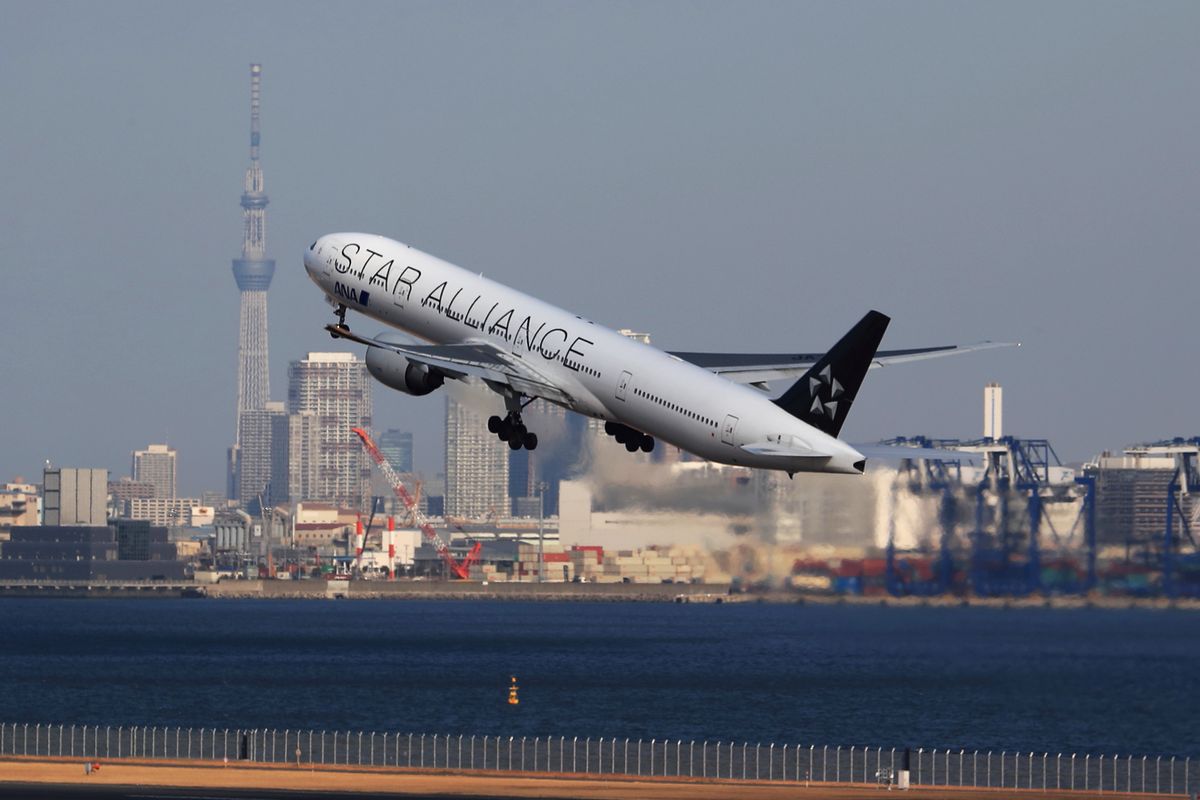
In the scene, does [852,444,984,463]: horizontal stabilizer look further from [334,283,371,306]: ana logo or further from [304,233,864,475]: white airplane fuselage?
[334,283,371,306]: ana logo

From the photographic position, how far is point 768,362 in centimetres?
7625

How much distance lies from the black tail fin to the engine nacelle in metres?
12.7

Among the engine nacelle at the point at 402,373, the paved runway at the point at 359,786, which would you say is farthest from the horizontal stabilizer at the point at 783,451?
the paved runway at the point at 359,786

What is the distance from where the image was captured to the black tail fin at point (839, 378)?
69.9 metres

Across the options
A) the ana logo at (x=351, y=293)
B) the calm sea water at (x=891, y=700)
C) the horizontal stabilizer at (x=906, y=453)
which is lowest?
the calm sea water at (x=891, y=700)

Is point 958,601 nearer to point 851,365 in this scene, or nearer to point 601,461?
point 601,461

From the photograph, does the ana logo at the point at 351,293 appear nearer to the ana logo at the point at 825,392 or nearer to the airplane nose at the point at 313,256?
the airplane nose at the point at 313,256

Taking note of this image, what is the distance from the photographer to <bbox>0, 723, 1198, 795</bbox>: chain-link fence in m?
111

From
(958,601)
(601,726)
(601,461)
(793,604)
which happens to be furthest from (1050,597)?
(601,461)

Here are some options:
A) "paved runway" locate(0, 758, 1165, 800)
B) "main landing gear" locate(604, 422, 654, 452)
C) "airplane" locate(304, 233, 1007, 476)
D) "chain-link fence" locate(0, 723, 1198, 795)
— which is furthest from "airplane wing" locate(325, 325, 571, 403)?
"chain-link fence" locate(0, 723, 1198, 795)

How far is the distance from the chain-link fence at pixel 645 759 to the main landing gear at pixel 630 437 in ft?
110

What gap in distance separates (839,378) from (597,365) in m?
7.81

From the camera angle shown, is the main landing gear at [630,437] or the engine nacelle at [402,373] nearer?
the engine nacelle at [402,373]

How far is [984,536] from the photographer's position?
5482 inches
